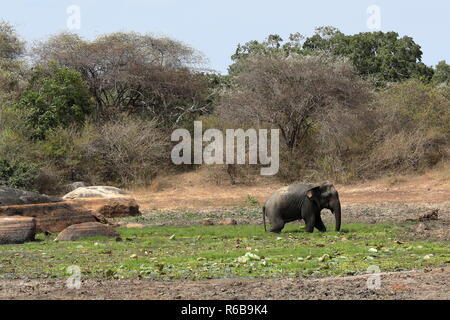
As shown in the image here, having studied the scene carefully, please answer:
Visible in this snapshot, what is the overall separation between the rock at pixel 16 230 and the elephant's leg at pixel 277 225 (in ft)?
21.2

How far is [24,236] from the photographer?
20.5 metres

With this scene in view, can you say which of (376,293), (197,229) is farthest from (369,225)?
(376,293)

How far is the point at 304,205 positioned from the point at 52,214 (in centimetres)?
741

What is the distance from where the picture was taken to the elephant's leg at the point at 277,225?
877 inches

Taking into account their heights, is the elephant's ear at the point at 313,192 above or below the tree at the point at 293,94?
below

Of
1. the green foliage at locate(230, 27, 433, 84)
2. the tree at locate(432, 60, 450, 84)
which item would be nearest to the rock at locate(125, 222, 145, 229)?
the green foliage at locate(230, 27, 433, 84)

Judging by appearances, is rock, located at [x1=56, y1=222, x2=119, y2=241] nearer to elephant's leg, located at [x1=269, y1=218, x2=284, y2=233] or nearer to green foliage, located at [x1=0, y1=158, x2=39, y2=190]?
elephant's leg, located at [x1=269, y1=218, x2=284, y2=233]

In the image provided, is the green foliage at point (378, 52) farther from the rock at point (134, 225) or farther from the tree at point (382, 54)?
the rock at point (134, 225)

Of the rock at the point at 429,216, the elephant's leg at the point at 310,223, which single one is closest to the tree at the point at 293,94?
the rock at the point at 429,216

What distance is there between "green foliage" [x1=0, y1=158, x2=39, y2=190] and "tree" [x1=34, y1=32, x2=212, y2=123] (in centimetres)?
1177

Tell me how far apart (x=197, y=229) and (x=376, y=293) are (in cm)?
1244

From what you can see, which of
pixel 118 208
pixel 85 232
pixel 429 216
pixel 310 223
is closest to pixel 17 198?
pixel 85 232

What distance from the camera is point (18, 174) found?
3491 cm

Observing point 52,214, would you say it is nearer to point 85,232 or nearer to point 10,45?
point 85,232
